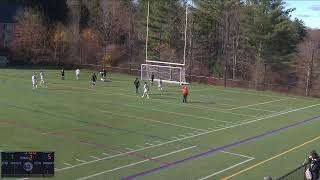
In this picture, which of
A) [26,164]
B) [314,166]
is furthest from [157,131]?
[26,164]

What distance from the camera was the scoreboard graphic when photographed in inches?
538

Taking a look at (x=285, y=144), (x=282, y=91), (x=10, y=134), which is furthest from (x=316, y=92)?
(x=10, y=134)

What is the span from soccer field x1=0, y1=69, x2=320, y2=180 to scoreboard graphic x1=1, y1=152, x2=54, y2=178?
5.89 metres

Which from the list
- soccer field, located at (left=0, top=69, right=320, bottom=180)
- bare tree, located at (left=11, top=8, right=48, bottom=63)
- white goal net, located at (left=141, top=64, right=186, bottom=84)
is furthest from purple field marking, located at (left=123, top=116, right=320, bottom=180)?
bare tree, located at (left=11, top=8, right=48, bottom=63)

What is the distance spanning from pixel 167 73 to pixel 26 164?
4599cm

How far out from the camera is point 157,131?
2998cm

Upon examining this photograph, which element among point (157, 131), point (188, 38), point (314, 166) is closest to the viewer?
point (314, 166)

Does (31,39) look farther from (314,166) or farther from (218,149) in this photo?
(314,166)

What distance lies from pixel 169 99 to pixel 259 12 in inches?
1325

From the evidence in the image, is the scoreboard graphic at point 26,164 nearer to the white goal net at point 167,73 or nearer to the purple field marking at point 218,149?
the purple field marking at point 218,149

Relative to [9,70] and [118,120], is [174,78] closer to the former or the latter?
[9,70]

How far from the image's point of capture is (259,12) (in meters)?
73.4

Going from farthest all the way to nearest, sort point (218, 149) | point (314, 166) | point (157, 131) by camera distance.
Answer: point (157, 131) < point (218, 149) < point (314, 166)

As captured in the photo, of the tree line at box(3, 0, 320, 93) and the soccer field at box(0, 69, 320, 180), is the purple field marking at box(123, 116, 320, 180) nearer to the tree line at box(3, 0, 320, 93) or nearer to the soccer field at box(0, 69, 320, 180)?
the soccer field at box(0, 69, 320, 180)
